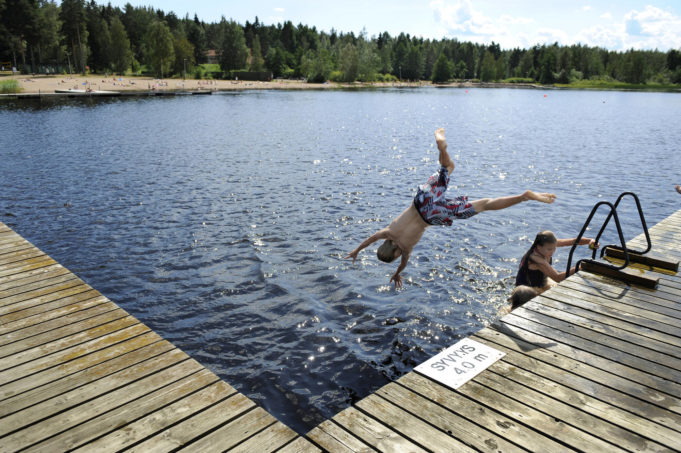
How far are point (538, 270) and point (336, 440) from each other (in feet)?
21.8

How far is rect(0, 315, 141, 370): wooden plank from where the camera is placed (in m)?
5.88

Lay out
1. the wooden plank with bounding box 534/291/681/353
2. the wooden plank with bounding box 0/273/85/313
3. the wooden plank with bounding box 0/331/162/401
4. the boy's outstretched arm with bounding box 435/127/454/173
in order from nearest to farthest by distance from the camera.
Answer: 1. the wooden plank with bounding box 0/331/162/401
2. the wooden plank with bounding box 534/291/681/353
3. the wooden plank with bounding box 0/273/85/313
4. the boy's outstretched arm with bounding box 435/127/454/173

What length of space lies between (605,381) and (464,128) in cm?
5041

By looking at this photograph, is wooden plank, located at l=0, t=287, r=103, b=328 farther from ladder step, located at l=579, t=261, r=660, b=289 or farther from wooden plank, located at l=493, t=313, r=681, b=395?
ladder step, located at l=579, t=261, r=660, b=289

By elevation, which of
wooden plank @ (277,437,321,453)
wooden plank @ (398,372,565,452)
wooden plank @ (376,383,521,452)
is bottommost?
wooden plank @ (277,437,321,453)

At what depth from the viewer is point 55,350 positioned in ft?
20.3

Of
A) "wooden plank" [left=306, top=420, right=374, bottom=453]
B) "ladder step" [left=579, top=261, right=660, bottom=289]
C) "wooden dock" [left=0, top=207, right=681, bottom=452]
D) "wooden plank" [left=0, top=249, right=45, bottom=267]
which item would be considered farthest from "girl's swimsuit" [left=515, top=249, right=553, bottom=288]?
"wooden plank" [left=0, top=249, right=45, bottom=267]

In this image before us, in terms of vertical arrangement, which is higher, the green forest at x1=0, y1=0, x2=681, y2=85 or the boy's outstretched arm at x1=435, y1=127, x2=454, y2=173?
the green forest at x1=0, y1=0, x2=681, y2=85

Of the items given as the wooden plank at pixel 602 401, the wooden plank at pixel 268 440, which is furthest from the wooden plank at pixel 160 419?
the wooden plank at pixel 602 401

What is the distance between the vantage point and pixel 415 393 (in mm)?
5301

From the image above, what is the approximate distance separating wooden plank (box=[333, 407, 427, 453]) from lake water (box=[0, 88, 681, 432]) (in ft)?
8.60

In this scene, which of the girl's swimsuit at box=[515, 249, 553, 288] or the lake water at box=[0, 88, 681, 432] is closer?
the lake water at box=[0, 88, 681, 432]

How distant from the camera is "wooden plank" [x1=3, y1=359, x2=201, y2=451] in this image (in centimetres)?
461

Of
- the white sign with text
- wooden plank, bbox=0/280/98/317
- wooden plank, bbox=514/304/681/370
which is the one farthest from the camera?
wooden plank, bbox=0/280/98/317
